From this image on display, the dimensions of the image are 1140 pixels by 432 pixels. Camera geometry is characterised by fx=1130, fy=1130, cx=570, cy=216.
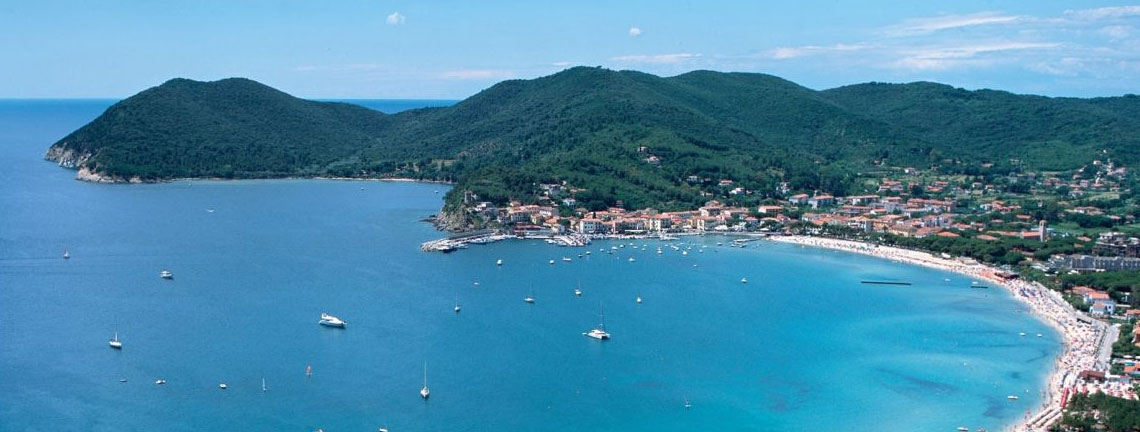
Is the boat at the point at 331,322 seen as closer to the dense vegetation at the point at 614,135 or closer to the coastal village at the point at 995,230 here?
the coastal village at the point at 995,230

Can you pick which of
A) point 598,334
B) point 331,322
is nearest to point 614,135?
point 598,334

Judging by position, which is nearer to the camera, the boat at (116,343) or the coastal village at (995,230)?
the boat at (116,343)

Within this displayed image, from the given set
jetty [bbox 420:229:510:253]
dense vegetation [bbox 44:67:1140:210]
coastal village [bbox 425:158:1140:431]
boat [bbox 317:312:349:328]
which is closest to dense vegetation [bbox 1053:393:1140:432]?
coastal village [bbox 425:158:1140:431]

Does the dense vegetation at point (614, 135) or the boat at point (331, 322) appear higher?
the dense vegetation at point (614, 135)

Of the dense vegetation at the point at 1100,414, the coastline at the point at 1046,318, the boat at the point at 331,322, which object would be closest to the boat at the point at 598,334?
the boat at the point at 331,322

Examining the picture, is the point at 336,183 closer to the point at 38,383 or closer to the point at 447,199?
the point at 447,199

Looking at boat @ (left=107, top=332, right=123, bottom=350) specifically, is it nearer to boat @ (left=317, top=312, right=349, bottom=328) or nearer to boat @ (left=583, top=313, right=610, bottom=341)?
boat @ (left=317, top=312, right=349, bottom=328)
